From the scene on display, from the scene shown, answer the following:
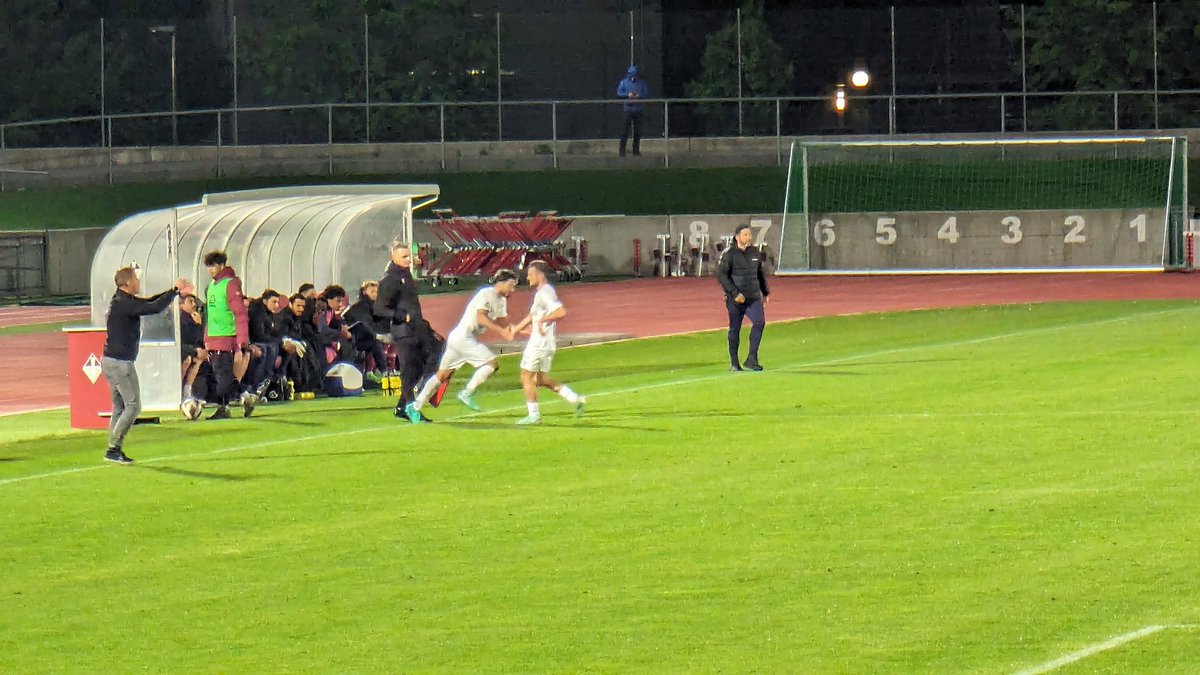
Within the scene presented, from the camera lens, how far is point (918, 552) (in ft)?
40.4

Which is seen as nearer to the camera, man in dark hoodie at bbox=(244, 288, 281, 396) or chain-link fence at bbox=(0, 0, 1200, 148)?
man in dark hoodie at bbox=(244, 288, 281, 396)

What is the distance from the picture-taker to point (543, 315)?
19.3 meters

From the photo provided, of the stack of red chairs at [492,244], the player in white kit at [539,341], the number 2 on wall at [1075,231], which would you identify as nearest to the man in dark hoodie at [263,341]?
the player in white kit at [539,341]

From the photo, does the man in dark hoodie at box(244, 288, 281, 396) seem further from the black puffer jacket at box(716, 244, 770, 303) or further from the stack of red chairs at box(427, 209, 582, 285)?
the stack of red chairs at box(427, 209, 582, 285)

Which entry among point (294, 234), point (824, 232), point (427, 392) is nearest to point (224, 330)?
point (427, 392)

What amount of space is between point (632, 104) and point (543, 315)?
3116 centimetres

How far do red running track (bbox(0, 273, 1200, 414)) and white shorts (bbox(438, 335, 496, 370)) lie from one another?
10075 mm

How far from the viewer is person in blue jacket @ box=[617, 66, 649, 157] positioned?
48.7 metres

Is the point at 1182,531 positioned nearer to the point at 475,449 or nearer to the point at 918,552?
the point at 918,552

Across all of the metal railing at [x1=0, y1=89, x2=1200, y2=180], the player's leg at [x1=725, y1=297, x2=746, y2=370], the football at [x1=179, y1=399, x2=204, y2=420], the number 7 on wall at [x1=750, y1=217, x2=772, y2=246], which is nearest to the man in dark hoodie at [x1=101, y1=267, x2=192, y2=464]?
the football at [x1=179, y1=399, x2=204, y2=420]

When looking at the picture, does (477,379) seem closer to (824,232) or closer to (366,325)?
(366,325)

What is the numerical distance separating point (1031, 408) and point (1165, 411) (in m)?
1.29

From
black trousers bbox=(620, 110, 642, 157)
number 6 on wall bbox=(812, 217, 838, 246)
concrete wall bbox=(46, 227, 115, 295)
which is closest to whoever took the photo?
number 6 on wall bbox=(812, 217, 838, 246)

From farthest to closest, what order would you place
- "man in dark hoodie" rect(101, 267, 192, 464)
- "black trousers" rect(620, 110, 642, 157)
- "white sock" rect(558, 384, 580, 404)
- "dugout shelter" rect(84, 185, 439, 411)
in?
"black trousers" rect(620, 110, 642, 157), "dugout shelter" rect(84, 185, 439, 411), "white sock" rect(558, 384, 580, 404), "man in dark hoodie" rect(101, 267, 192, 464)
